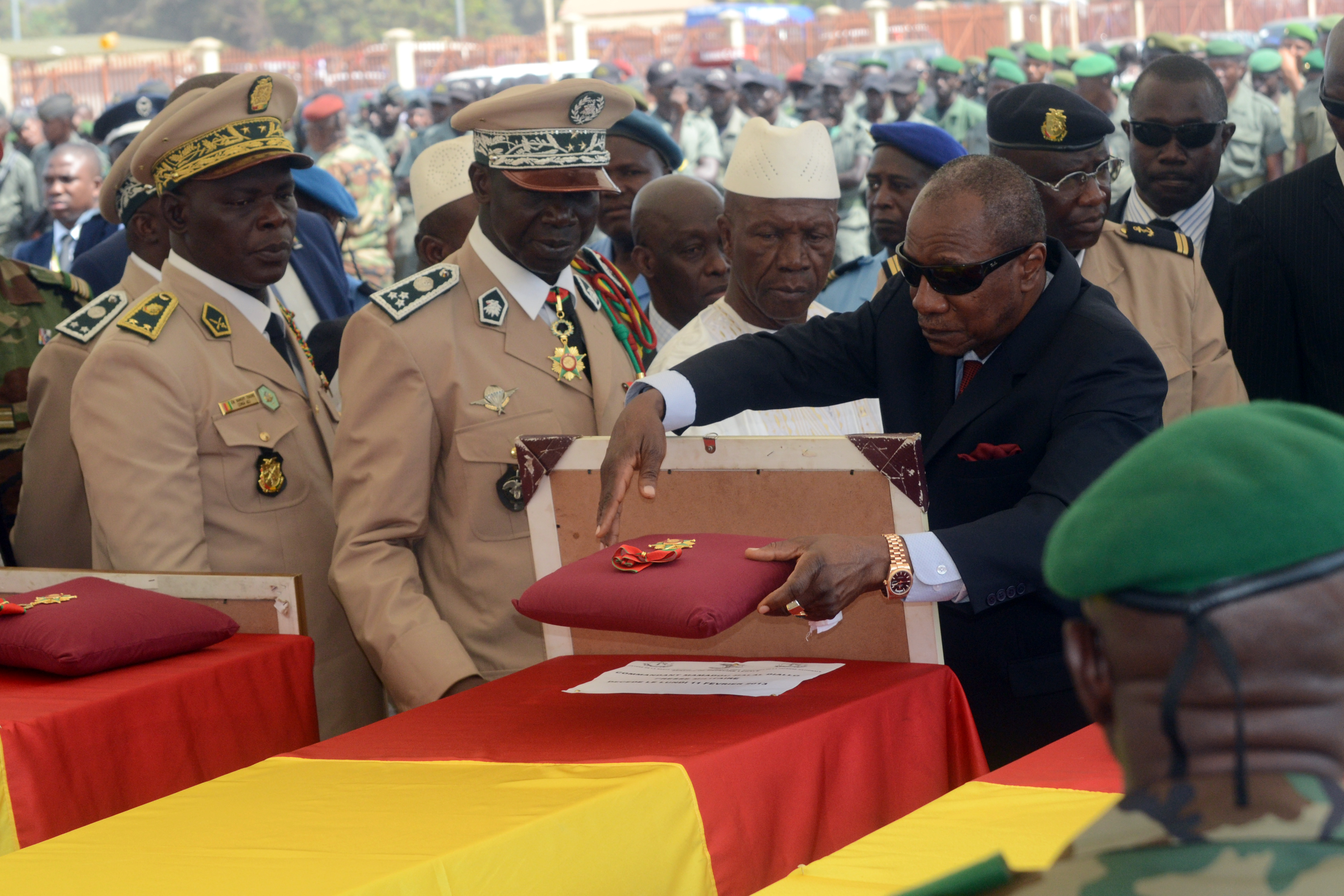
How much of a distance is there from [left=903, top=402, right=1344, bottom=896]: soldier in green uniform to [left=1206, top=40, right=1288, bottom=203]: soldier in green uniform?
41.6 feet

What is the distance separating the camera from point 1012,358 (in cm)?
265

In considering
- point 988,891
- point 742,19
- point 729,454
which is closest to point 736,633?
point 729,454

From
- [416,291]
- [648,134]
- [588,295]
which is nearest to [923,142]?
[648,134]

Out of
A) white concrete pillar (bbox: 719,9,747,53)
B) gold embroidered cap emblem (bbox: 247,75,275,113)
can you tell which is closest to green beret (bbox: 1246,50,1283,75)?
gold embroidered cap emblem (bbox: 247,75,275,113)

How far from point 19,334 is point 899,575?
3.22 metres

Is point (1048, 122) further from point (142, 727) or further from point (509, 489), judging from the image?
point (142, 727)

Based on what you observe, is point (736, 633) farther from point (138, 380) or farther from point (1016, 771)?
point (138, 380)

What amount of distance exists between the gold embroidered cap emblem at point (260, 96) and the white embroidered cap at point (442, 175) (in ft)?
4.01

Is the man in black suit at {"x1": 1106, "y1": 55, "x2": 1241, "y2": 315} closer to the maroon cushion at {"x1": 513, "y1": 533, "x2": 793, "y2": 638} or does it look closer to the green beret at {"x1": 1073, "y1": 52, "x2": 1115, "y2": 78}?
the maroon cushion at {"x1": 513, "y1": 533, "x2": 793, "y2": 638}

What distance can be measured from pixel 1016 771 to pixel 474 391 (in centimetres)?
150

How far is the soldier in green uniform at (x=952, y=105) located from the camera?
606 inches

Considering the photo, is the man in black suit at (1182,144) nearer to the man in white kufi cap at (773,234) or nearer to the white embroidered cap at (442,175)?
the man in white kufi cap at (773,234)

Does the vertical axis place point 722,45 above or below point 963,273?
above

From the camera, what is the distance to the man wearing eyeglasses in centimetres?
378
